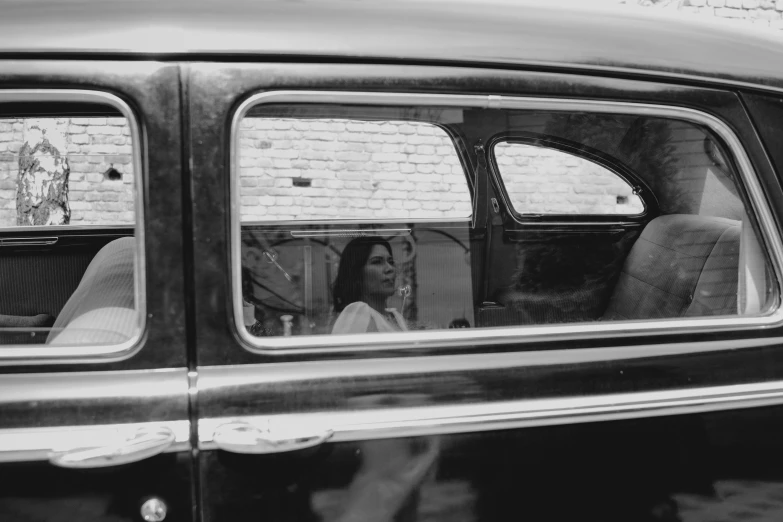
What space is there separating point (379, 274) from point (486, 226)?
0.95 m

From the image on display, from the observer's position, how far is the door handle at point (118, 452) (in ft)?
4.09

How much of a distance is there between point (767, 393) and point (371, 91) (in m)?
1.10

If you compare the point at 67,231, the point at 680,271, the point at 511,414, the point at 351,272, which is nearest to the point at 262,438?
the point at 511,414

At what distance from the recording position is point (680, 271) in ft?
6.99

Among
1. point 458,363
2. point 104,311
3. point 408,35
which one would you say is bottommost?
point 458,363

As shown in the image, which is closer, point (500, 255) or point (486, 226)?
point (500, 255)

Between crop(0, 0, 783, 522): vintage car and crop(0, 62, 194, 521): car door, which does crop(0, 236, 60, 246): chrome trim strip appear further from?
crop(0, 62, 194, 521): car door

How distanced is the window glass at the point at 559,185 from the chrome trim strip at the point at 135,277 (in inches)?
59.5

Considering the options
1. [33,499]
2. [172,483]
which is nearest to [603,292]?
[172,483]

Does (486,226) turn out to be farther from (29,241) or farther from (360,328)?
(29,241)

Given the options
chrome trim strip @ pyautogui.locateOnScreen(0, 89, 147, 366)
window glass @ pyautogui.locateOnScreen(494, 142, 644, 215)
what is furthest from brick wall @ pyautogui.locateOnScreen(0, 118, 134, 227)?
window glass @ pyautogui.locateOnScreen(494, 142, 644, 215)

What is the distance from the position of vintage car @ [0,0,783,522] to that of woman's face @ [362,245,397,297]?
36 millimetres

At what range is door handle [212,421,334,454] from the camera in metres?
1.29

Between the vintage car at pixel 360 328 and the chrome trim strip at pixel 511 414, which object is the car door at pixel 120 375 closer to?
the vintage car at pixel 360 328
